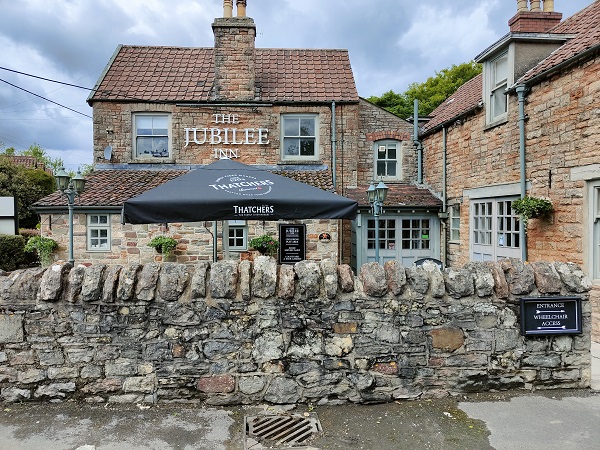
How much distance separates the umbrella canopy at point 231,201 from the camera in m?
5.00

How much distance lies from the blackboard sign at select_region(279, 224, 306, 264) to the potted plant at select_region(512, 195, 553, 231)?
17.4ft

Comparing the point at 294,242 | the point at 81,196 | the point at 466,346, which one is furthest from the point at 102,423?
the point at 81,196

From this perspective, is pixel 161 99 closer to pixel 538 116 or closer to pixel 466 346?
pixel 538 116

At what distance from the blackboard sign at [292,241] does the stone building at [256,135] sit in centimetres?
102

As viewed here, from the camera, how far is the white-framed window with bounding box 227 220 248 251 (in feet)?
36.1

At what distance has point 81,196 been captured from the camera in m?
10.6

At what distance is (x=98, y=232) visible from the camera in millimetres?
10734

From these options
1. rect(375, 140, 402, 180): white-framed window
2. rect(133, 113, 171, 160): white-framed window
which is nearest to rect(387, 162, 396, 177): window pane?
rect(375, 140, 402, 180): white-framed window

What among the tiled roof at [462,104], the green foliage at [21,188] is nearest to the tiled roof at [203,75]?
the tiled roof at [462,104]

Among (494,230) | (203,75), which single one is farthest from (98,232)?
(494,230)

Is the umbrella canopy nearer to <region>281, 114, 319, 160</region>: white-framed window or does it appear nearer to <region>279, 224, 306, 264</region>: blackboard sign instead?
<region>279, 224, 306, 264</region>: blackboard sign

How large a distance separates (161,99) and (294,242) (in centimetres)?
593

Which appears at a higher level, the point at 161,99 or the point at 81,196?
the point at 161,99

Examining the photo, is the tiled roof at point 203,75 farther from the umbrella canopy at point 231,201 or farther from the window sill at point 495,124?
the umbrella canopy at point 231,201
